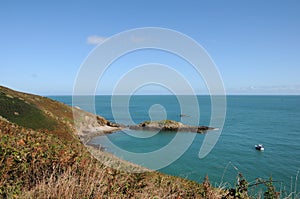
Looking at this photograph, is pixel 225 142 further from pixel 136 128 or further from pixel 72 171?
pixel 72 171

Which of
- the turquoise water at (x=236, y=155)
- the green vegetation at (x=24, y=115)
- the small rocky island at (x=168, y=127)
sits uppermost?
the green vegetation at (x=24, y=115)

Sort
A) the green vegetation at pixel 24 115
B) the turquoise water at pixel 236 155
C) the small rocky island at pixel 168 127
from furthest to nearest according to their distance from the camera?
the small rocky island at pixel 168 127
the turquoise water at pixel 236 155
the green vegetation at pixel 24 115

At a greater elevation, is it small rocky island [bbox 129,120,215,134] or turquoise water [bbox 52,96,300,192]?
small rocky island [bbox 129,120,215,134]

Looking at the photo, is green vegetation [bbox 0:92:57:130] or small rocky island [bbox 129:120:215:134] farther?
small rocky island [bbox 129:120:215:134]

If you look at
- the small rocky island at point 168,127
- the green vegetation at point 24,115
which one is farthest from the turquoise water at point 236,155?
the green vegetation at point 24,115

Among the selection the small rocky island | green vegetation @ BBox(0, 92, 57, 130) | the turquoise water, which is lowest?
the turquoise water

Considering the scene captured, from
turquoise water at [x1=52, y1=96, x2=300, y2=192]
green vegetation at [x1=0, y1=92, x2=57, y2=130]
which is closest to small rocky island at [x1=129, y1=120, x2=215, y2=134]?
turquoise water at [x1=52, y1=96, x2=300, y2=192]

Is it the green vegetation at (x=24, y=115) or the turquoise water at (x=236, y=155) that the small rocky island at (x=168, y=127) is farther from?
the green vegetation at (x=24, y=115)

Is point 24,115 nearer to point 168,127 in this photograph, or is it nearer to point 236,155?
point 236,155

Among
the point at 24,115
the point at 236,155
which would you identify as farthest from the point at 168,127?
the point at 24,115

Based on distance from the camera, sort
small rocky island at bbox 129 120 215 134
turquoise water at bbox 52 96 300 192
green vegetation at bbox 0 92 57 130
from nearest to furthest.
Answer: green vegetation at bbox 0 92 57 130 → turquoise water at bbox 52 96 300 192 → small rocky island at bbox 129 120 215 134

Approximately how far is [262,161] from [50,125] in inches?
1593

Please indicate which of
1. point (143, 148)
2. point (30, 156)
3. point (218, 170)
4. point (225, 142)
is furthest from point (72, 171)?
point (225, 142)

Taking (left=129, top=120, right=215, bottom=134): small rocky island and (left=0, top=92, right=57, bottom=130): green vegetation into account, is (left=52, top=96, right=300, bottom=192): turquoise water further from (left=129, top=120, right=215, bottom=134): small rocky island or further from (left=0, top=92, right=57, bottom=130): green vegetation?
(left=0, top=92, right=57, bottom=130): green vegetation
